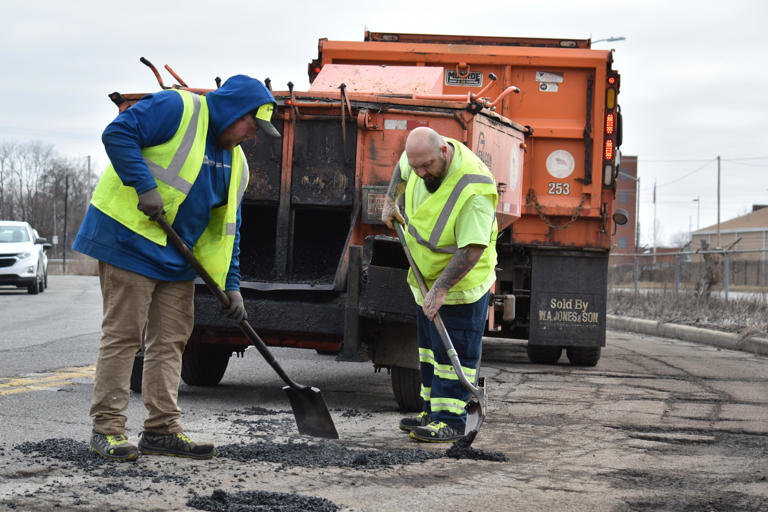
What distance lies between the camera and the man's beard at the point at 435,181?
545 cm

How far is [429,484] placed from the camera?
4277mm

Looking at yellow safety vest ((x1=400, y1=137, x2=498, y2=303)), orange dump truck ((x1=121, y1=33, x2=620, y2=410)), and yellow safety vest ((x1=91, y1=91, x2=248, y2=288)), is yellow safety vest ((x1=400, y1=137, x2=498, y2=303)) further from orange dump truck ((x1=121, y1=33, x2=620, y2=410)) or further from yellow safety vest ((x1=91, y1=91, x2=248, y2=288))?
yellow safety vest ((x1=91, y1=91, x2=248, y2=288))

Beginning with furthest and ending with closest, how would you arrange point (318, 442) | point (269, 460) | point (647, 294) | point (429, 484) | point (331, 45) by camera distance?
point (647, 294), point (331, 45), point (318, 442), point (269, 460), point (429, 484)

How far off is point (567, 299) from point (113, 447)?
595 centimetres

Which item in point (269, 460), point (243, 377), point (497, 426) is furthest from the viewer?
point (243, 377)

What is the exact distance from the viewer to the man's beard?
5445 millimetres

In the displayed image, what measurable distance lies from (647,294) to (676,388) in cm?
1148

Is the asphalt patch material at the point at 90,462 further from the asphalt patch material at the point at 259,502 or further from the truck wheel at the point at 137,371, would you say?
the truck wheel at the point at 137,371

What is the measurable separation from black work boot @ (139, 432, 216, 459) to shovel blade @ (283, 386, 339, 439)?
2.19 feet

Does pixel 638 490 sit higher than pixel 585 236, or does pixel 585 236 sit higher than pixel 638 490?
pixel 585 236

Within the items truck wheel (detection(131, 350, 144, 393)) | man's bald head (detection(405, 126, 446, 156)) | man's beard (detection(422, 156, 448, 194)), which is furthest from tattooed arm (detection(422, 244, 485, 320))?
truck wheel (detection(131, 350, 144, 393))

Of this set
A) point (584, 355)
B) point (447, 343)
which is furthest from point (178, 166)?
point (584, 355)

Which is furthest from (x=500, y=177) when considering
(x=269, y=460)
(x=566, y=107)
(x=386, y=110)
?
(x=269, y=460)

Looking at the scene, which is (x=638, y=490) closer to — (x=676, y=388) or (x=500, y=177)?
(x=500, y=177)
